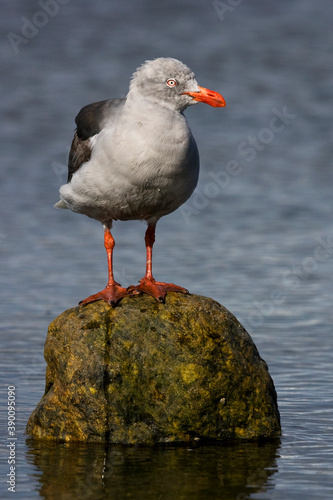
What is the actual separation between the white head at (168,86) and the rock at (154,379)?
182 centimetres

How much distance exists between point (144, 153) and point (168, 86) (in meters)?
0.71

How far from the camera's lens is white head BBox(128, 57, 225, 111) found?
8.62 meters

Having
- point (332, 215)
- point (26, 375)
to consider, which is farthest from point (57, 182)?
point (26, 375)

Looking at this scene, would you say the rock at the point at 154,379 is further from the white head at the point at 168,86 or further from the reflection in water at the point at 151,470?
the white head at the point at 168,86

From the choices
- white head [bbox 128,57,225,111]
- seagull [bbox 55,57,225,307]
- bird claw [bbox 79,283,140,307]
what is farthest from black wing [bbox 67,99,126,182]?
bird claw [bbox 79,283,140,307]

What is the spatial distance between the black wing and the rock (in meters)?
1.56

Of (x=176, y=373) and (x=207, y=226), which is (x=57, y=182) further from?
(x=176, y=373)

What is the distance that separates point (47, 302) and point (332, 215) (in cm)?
747

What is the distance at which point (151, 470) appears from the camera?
7.70 m

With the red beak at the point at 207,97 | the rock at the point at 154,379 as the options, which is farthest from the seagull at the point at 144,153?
the rock at the point at 154,379

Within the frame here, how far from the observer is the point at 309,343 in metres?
11.9

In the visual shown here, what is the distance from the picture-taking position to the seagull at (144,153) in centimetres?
838

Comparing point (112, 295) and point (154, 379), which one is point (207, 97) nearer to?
point (112, 295)

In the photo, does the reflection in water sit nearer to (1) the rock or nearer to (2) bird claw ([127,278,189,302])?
(1) the rock
